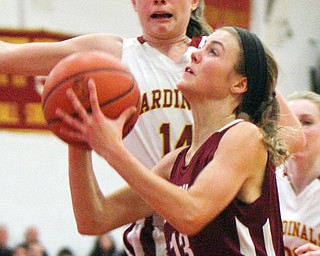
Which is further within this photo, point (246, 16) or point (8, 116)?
point (246, 16)

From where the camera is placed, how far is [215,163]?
9.05 ft

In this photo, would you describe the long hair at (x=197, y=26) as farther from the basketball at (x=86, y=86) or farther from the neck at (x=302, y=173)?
the neck at (x=302, y=173)

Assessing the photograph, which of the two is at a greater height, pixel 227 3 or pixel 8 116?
pixel 227 3

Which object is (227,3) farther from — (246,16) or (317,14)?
(317,14)

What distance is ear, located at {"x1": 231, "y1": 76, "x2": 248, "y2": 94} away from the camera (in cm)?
303

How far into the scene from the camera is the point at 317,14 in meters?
10.1

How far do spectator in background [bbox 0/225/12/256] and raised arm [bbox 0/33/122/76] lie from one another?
4.28 meters

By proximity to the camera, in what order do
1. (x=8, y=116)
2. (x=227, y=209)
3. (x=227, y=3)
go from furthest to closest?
1. (x=227, y=3)
2. (x=8, y=116)
3. (x=227, y=209)

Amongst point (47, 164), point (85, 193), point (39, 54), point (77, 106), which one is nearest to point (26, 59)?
point (39, 54)

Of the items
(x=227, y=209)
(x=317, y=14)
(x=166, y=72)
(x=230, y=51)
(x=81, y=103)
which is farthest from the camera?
(x=317, y=14)

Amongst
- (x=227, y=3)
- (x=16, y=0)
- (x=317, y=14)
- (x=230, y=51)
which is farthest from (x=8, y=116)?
(x=230, y=51)

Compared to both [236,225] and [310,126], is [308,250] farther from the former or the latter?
[310,126]

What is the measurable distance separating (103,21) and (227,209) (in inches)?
226

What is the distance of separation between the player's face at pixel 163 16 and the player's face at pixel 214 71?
55 centimetres
